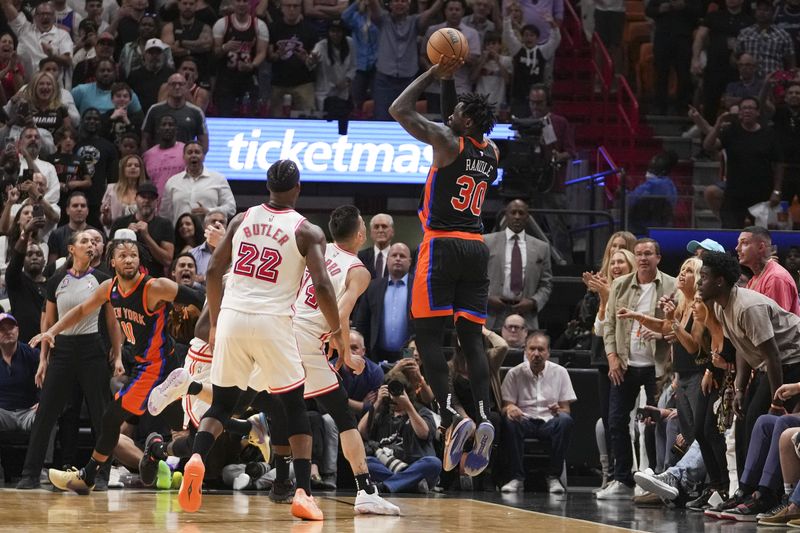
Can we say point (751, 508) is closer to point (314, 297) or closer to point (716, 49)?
point (314, 297)

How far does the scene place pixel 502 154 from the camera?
13.9 m

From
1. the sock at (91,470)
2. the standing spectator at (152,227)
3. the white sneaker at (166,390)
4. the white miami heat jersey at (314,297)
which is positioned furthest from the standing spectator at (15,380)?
the white miami heat jersey at (314,297)

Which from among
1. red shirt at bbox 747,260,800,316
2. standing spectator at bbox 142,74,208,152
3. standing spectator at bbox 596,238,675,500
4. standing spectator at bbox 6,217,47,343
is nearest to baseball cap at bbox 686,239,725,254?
red shirt at bbox 747,260,800,316

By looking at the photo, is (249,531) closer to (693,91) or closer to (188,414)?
(188,414)

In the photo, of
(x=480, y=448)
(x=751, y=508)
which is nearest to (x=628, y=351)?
(x=751, y=508)

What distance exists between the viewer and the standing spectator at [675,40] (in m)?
17.8

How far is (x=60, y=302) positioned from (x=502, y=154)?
212 inches

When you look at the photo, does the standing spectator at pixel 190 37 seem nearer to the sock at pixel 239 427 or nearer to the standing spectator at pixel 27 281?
the standing spectator at pixel 27 281

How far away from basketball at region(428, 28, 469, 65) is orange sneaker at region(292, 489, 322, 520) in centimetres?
279

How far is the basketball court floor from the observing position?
278 inches

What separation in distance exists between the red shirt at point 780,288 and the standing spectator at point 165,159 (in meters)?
6.79

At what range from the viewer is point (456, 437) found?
7.82 metres

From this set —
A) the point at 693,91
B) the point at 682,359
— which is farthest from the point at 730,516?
the point at 693,91

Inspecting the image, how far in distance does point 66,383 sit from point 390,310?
3.26 meters
